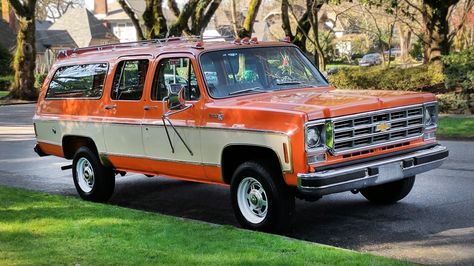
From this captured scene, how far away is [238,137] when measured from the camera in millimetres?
6895

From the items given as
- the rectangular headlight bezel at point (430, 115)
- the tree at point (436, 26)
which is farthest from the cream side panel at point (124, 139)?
the tree at point (436, 26)

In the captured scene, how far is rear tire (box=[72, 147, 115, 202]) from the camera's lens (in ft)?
30.1

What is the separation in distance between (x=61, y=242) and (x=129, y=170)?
2.54 m

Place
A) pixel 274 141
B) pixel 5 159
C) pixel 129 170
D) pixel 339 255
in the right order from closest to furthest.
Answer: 1. pixel 339 255
2. pixel 274 141
3. pixel 129 170
4. pixel 5 159

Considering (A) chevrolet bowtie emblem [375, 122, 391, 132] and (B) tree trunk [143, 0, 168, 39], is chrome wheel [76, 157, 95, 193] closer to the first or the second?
(A) chevrolet bowtie emblem [375, 122, 391, 132]

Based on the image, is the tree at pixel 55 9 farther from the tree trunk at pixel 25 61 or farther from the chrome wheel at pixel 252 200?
the chrome wheel at pixel 252 200

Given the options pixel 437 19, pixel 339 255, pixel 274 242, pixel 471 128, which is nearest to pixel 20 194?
pixel 274 242

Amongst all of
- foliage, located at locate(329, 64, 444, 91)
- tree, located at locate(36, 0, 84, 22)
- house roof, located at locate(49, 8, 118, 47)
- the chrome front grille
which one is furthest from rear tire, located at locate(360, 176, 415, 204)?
tree, located at locate(36, 0, 84, 22)

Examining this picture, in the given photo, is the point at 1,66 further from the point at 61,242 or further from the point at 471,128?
the point at 61,242

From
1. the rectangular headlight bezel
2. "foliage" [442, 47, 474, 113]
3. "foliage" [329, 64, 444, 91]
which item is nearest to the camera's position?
the rectangular headlight bezel

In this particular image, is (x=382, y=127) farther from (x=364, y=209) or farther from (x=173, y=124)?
(x=173, y=124)

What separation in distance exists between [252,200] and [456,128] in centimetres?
967

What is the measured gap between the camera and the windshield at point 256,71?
7.52m

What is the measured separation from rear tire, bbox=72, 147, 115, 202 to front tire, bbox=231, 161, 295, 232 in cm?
276
